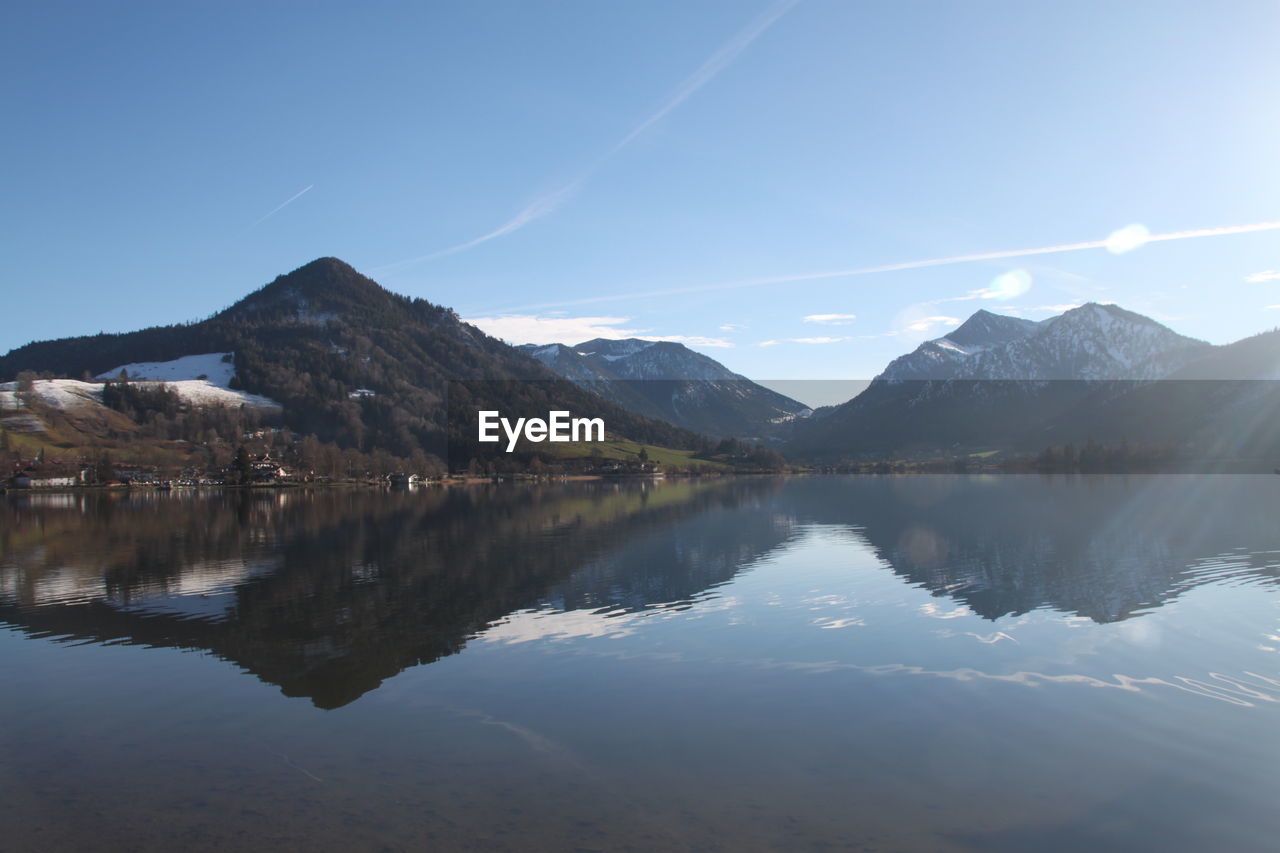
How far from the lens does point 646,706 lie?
17.6 m

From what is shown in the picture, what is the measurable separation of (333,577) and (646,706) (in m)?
24.7

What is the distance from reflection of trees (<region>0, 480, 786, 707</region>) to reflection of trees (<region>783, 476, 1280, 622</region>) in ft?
34.8

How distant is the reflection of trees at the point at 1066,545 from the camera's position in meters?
30.6

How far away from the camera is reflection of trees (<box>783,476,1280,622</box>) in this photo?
101 ft

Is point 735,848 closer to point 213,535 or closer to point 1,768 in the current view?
point 1,768

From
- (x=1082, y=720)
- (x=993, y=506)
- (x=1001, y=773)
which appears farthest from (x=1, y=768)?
(x=993, y=506)

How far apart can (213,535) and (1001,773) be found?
198 feet

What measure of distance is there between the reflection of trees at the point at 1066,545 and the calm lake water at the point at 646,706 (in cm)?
49

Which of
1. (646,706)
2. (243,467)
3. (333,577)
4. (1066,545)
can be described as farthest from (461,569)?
(243,467)

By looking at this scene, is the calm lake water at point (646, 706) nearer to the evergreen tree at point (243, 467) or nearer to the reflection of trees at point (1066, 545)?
the reflection of trees at point (1066, 545)

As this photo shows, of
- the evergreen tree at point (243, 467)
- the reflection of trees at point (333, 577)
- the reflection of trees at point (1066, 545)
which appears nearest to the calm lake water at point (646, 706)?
the reflection of trees at point (333, 577)

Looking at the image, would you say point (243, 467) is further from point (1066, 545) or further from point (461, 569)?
point (1066, 545)

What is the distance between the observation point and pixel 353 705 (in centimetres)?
1784

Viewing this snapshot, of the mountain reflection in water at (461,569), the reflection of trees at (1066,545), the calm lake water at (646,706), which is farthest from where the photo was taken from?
the reflection of trees at (1066,545)
